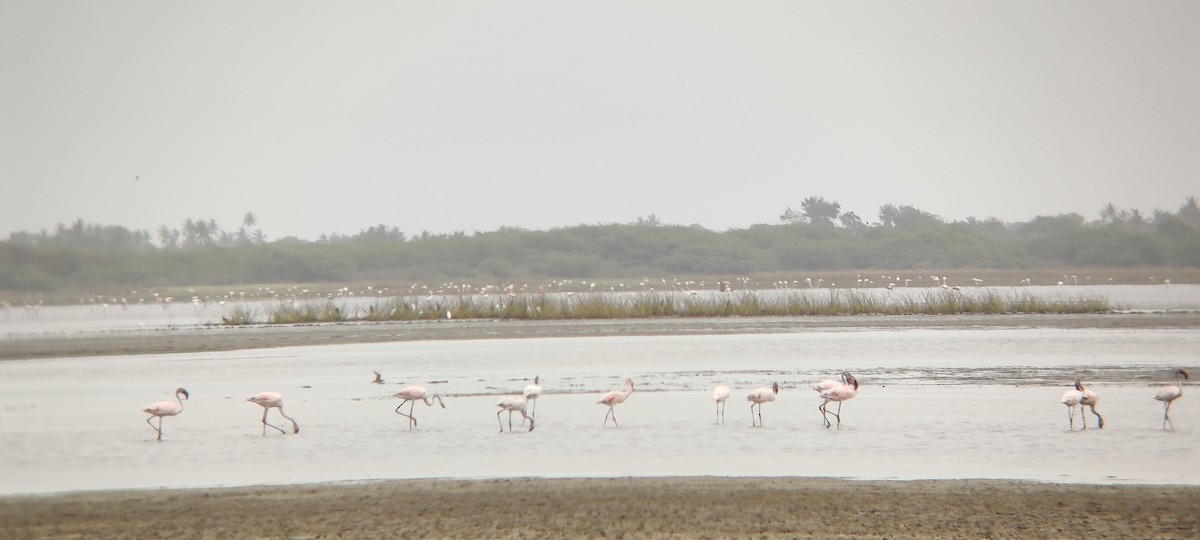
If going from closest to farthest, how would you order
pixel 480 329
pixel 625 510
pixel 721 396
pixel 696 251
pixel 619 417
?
1. pixel 625 510
2. pixel 721 396
3. pixel 619 417
4. pixel 480 329
5. pixel 696 251

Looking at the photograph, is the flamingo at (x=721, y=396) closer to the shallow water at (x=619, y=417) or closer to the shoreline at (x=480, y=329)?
the shallow water at (x=619, y=417)

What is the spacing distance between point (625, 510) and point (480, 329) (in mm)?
27610

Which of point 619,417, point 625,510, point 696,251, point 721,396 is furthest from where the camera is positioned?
point 696,251

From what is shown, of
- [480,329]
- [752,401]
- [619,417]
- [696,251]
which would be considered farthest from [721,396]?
[696,251]

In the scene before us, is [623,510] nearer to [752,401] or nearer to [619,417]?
[752,401]

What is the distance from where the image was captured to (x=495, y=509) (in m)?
10.6

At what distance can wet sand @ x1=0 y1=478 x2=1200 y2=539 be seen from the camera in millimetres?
9602

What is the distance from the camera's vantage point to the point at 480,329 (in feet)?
124

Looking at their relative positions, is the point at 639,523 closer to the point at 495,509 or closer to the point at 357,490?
the point at 495,509

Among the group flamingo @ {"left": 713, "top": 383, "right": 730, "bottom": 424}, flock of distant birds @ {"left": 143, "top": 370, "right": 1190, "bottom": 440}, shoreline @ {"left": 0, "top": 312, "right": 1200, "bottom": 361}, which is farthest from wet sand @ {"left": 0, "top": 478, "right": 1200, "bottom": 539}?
shoreline @ {"left": 0, "top": 312, "right": 1200, "bottom": 361}

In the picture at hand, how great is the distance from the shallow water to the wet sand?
2.52ft

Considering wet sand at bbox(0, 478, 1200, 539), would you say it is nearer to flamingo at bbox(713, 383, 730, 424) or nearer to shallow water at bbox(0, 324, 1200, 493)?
shallow water at bbox(0, 324, 1200, 493)

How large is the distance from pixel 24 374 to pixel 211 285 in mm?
59103

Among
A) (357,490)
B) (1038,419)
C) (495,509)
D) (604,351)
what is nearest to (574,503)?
(495,509)
